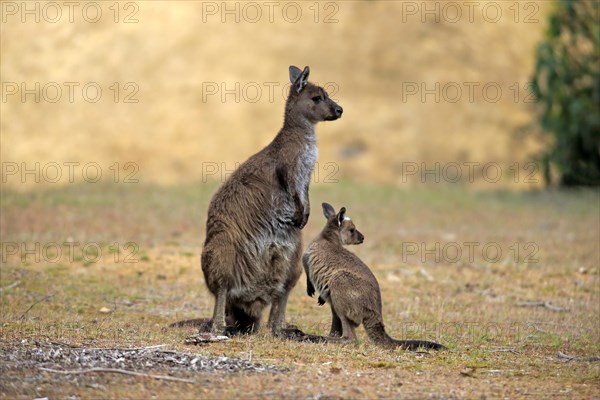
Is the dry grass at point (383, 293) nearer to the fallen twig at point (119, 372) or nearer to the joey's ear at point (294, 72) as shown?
the fallen twig at point (119, 372)

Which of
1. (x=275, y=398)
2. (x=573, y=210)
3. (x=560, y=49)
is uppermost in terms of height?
(x=560, y=49)

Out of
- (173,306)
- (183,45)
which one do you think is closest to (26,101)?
(183,45)

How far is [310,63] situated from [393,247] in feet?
49.4

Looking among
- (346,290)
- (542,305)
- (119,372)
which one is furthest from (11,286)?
(542,305)

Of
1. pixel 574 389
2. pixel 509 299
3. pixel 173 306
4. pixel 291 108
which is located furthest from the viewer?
pixel 509 299

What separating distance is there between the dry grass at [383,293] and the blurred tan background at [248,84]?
207 inches

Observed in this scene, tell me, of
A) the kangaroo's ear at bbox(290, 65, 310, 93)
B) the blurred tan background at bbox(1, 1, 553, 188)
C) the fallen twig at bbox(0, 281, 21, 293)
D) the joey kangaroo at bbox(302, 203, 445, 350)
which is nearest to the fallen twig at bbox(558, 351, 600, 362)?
the joey kangaroo at bbox(302, 203, 445, 350)

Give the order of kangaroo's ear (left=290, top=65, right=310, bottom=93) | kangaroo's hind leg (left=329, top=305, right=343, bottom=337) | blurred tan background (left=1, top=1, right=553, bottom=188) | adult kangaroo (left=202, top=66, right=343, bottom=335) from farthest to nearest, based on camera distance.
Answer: blurred tan background (left=1, top=1, right=553, bottom=188) → kangaroo's ear (left=290, top=65, right=310, bottom=93) → kangaroo's hind leg (left=329, top=305, right=343, bottom=337) → adult kangaroo (left=202, top=66, right=343, bottom=335)

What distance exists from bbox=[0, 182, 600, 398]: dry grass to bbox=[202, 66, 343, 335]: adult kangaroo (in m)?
0.50

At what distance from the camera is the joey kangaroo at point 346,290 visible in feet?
29.5

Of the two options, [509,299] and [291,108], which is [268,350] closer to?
[291,108]

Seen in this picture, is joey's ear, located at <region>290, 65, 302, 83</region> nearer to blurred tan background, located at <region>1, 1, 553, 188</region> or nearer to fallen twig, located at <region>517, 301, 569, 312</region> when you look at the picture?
fallen twig, located at <region>517, 301, 569, 312</region>

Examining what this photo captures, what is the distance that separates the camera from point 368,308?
354 inches

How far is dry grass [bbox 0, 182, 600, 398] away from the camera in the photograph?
7301 mm
